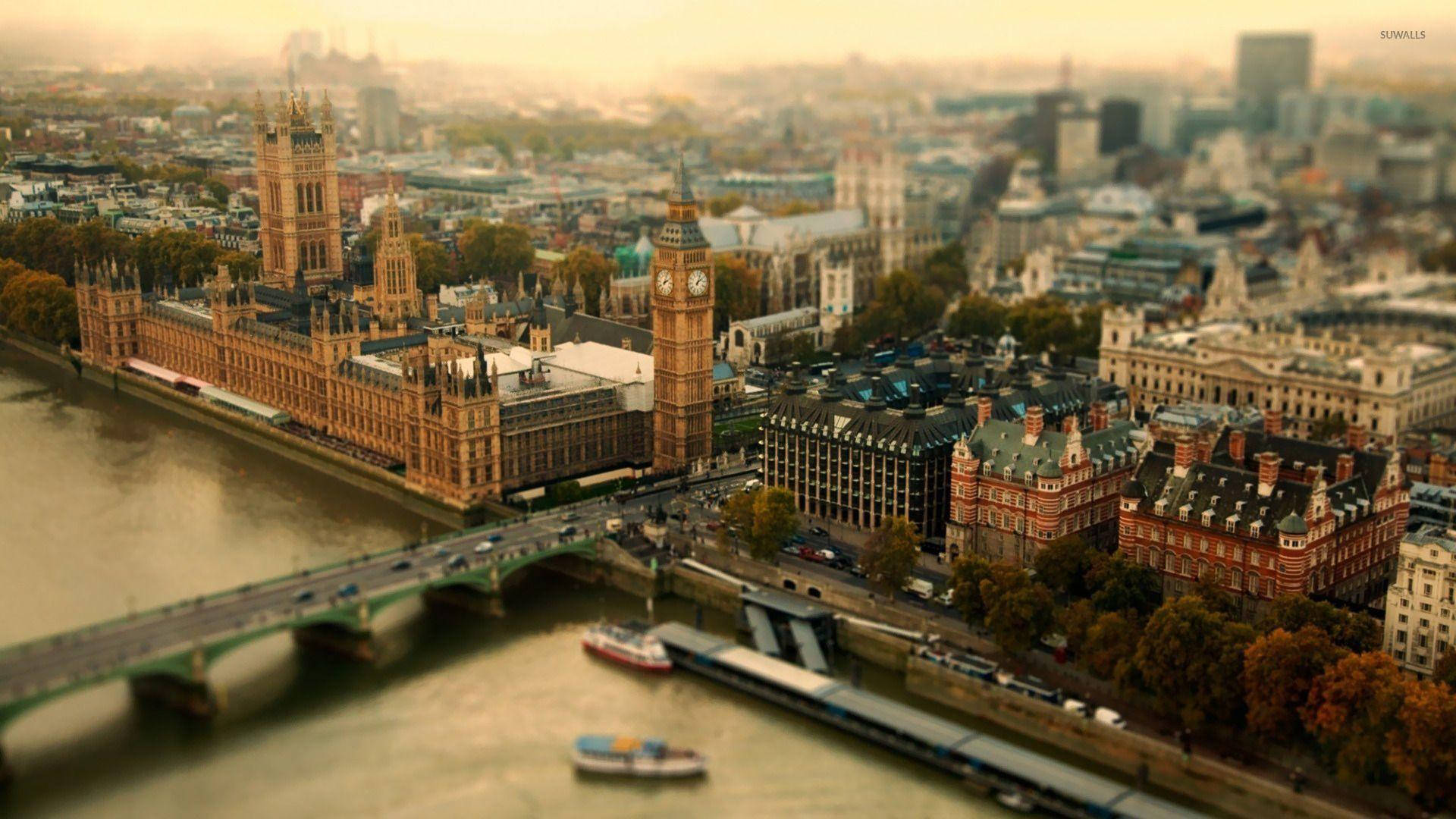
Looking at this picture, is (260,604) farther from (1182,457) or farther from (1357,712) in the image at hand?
(1357,712)

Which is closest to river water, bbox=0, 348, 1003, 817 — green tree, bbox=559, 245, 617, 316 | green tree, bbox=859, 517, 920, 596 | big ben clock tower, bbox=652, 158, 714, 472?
green tree, bbox=859, 517, 920, 596

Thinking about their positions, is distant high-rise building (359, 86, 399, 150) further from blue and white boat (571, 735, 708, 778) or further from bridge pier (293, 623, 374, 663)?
blue and white boat (571, 735, 708, 778)

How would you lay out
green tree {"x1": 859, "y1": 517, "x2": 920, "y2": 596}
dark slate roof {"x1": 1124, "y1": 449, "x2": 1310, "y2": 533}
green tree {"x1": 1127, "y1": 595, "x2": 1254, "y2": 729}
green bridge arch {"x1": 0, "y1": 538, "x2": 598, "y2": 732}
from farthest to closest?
green tree {"x1": 859, "y1": 517, "x2": 920, "y2": 596} < dark slate roof {"x1": 1124, "y1": 449, "x2": 1310, "y2": 533} < green tree {"x1": 1127, "y1": 595, "x2": 1254, "y2": 729} < green bridge arch {"x1": 0, "y1": 538, "x2": 598, "y2": 732}

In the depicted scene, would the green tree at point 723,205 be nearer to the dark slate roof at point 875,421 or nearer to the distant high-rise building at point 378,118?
the distant high-rise building at point 378,118

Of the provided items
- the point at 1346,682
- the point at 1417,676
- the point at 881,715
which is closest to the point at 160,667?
the point at 881,715

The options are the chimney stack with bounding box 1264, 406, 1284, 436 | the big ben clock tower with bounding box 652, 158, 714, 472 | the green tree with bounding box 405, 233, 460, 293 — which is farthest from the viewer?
the green tree with bounding box 405, 233, 460, 293

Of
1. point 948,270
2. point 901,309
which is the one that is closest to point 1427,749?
→ point 901,309
